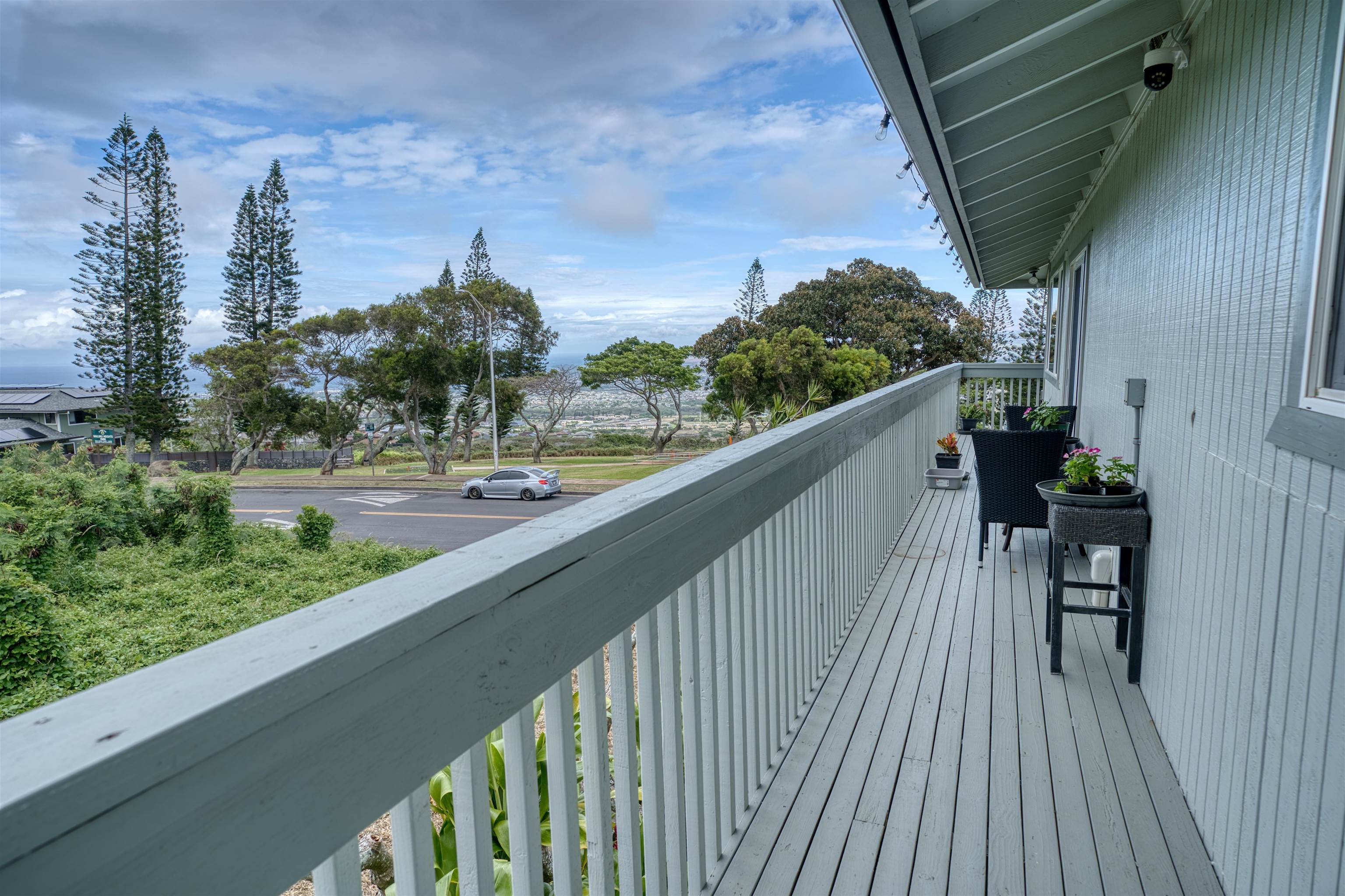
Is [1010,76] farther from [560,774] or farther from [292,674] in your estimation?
[292,674]

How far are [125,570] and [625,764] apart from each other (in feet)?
39.8

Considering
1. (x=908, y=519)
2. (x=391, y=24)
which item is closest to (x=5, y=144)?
(x=391, y=24)

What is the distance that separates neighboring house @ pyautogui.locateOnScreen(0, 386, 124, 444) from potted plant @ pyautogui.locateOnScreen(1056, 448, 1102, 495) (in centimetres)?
2559

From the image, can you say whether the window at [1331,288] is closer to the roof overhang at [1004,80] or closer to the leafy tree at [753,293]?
the roof overhang at [1004,80]

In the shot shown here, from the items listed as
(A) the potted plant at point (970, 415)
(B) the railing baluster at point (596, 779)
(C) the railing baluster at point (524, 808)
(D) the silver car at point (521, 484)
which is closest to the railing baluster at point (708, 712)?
(B) the railing baluster at point (596, 779)

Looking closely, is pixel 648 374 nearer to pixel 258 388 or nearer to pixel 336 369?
pixel 336 369

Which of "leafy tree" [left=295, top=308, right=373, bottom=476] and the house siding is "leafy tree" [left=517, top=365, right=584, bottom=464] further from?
the house siding

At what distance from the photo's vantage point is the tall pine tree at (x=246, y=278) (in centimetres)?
3231

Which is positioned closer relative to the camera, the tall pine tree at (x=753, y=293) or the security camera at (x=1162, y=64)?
the security camera at (x=1162, y=64)

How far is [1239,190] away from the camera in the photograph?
185 centimetres

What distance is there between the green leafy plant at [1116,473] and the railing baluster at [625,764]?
2188 mm

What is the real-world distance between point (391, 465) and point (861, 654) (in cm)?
2837

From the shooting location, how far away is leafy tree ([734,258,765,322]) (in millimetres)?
39188

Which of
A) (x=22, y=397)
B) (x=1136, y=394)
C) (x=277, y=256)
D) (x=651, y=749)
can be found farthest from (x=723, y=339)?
(x=651, y=749)
